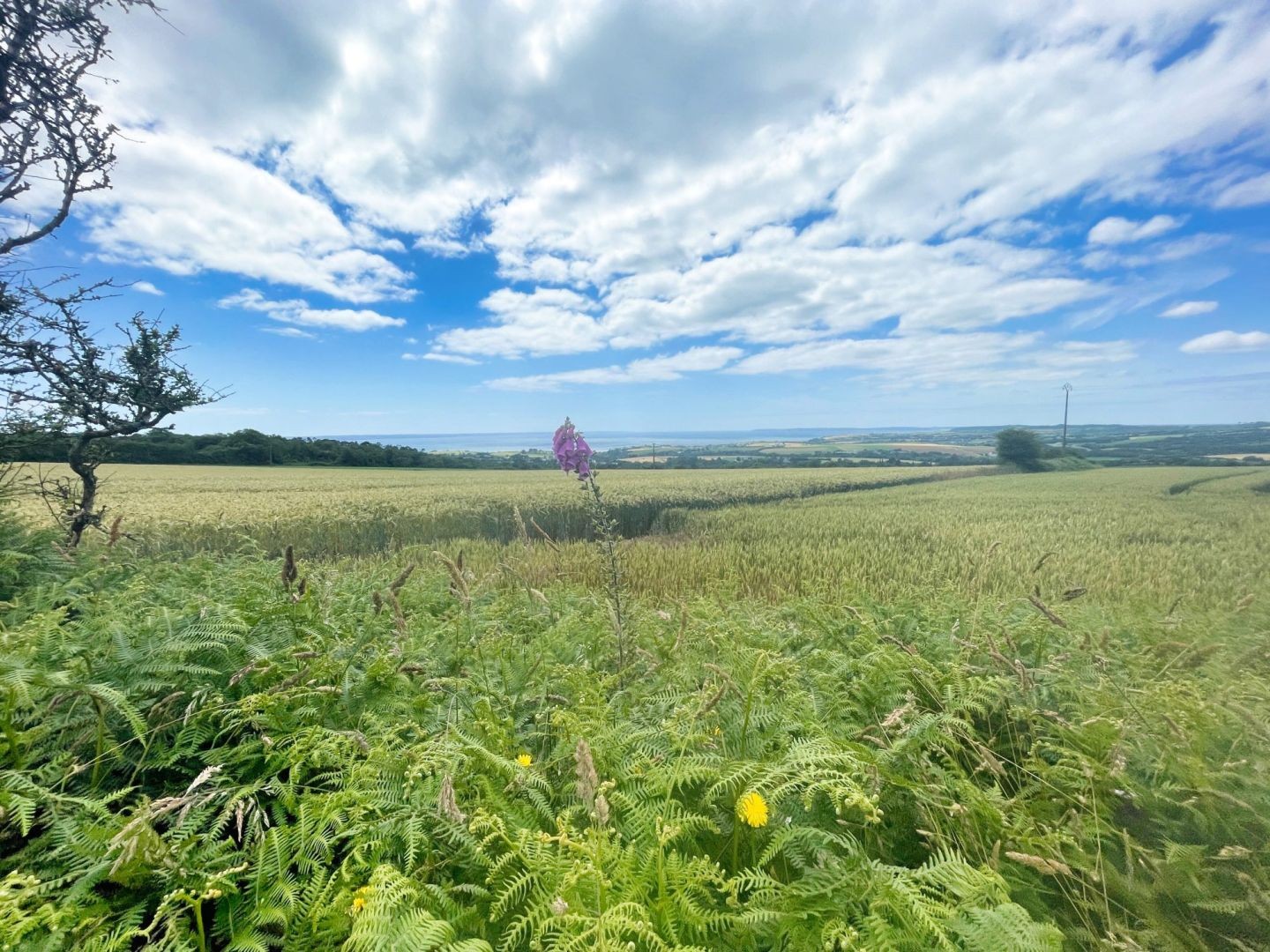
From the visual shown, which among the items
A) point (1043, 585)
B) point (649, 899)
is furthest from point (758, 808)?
point (1043, 585)

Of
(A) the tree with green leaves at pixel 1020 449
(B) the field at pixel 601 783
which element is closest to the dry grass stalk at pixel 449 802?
(B) the field at pixel 601 783

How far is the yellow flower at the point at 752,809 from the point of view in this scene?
53.2 inches

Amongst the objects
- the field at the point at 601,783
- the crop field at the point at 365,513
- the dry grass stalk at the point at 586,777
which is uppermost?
the dry grass stalk at the point at 586,777

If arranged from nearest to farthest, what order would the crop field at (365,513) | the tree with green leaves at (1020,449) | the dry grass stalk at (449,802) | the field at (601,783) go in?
the field at (601,783) → the dry grass stalk at (449,802) → the crop field at (365,513) → the tree with green leaves at (1020,449)

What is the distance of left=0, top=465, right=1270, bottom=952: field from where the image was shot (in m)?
1.15

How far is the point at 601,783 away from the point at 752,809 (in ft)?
1.54

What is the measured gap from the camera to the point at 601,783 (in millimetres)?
1536

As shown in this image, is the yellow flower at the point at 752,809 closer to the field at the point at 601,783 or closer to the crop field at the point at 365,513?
the field at the point at 601,783

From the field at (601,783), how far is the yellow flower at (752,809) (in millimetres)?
11

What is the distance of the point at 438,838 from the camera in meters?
1.43

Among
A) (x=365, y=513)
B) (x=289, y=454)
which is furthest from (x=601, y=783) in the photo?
(x=289, y=454)

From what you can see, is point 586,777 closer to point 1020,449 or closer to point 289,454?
point 1020,449

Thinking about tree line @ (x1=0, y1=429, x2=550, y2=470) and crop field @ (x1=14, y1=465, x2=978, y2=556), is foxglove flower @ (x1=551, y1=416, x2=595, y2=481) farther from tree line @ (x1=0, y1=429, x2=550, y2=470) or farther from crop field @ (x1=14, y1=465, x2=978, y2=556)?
tree line @ (x1=0, y1=429, x2=550, y2=470)

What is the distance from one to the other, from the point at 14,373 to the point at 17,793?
5.30 m
